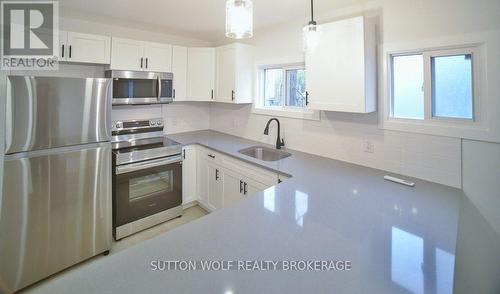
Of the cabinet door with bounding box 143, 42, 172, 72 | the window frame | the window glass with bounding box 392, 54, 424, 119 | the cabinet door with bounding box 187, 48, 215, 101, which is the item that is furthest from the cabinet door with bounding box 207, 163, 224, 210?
the window glass with bounding box 392, 54, 424, 119

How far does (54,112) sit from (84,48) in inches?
37.4


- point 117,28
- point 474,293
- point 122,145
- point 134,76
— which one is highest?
point 117,28

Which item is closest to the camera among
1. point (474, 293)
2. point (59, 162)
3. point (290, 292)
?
point (290, 292)

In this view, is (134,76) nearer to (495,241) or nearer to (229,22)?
(229,22)

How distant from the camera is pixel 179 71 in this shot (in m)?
3.27

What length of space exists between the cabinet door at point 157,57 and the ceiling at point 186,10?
260 mm

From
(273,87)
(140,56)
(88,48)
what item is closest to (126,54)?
(140,56)

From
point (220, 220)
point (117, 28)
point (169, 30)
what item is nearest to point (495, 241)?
point (220, 220)

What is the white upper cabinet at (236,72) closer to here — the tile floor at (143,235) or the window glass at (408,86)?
the tile floor at (143,235)

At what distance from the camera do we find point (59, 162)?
2.00m

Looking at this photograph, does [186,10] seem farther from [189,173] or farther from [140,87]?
[189,173]

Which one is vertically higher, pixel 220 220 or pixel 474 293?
pixel 220 220

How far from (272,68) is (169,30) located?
4.75ft

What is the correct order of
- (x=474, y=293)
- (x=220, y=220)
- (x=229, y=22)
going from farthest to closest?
(x=474, y=293) → (x=220, y=220) → (x=229, y=22)
